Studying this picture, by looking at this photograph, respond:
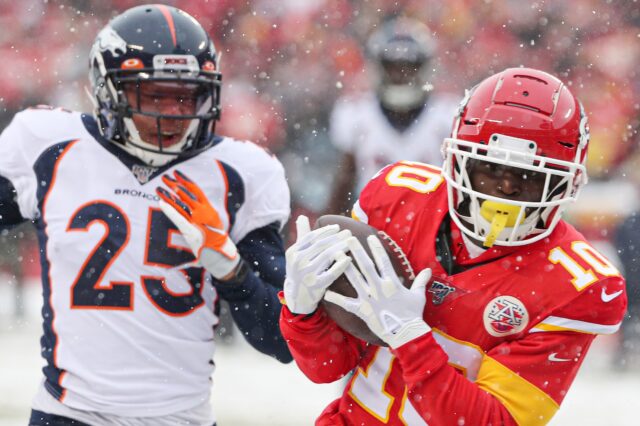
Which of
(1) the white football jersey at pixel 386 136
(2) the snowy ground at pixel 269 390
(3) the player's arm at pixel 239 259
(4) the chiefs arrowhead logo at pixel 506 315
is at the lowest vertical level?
(2) the snowy ground at pixel 269 390

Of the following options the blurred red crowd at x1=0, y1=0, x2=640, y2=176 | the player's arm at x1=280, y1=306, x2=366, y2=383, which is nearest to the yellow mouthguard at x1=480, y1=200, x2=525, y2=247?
the player's arm at x1=280, y1=306, x2=366, y2=383

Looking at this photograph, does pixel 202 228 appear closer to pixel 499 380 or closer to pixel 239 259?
pixel 239 259

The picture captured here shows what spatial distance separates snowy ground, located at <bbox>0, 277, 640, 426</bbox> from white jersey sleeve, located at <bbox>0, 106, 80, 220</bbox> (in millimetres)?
2400

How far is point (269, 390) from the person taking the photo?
5508 millimetres

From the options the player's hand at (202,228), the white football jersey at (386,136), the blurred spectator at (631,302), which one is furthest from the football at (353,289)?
the blurred spectator at (631,302)

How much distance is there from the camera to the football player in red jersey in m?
2.10

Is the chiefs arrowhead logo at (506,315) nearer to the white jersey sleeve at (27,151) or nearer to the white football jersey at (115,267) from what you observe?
the white football jersey at (115,267)

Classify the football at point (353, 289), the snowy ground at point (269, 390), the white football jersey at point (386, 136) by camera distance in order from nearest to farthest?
the football at point (353, 289) < the white football jersey at point (386, 136) < the snowy ground at point (269, 390)

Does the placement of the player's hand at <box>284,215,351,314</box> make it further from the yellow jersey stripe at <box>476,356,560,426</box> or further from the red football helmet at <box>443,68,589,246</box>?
the yellow jersey stripe at <box>476,356,560,426</box>

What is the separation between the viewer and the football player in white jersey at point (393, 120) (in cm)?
459

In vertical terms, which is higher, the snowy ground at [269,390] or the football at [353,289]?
the football at [353,289]

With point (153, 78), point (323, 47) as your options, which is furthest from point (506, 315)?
point (323, 47)

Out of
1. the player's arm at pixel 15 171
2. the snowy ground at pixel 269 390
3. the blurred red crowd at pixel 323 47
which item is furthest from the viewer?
the blurred red crowd at pixel 323 47

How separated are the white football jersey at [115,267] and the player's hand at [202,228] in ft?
0.16
